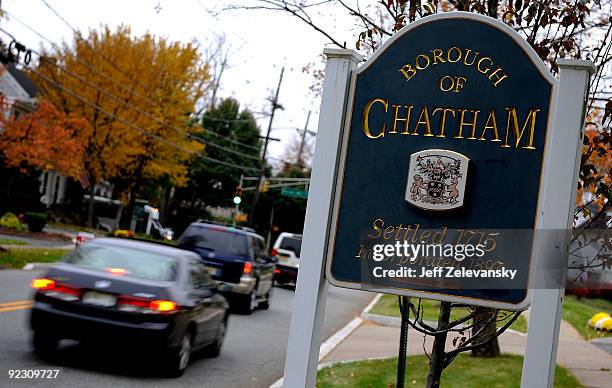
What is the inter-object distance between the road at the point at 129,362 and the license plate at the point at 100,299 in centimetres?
83

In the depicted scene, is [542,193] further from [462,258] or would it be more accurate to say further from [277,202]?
[277,202]

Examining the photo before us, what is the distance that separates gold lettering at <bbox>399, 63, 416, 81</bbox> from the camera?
545cm

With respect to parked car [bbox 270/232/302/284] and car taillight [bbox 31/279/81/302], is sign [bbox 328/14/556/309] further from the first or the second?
parked car [bbox 270/232/302/284]

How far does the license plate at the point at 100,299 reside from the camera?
968 centimetres

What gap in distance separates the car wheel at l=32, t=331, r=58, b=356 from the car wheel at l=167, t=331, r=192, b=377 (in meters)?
1.39

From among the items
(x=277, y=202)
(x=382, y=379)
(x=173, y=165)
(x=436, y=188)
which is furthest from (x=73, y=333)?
(x=277, y=202)

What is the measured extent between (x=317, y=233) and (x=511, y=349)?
11215 millimetres

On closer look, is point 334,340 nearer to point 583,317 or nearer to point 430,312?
point 430,312

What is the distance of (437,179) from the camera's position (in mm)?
5203

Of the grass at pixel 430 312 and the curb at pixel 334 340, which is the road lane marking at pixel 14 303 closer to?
the curb at pixel 334 340

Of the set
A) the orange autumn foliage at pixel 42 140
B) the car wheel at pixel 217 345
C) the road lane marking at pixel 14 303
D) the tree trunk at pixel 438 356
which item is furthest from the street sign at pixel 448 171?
the orange autumn foliage at pixel 42 140

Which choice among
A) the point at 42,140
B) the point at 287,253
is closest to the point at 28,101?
the point at 42,140

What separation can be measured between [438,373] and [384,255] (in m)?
1.12

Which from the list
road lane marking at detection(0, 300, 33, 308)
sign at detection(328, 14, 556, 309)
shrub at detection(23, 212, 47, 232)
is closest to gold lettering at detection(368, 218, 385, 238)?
sign at detection(328, 14, 556, 309)
